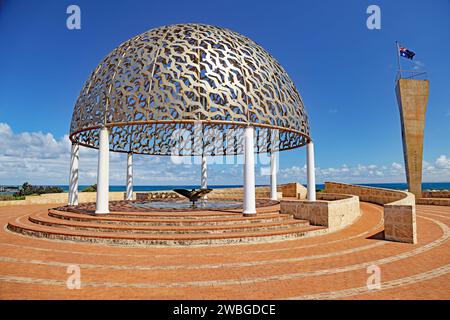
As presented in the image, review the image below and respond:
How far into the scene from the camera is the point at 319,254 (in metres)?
9.15

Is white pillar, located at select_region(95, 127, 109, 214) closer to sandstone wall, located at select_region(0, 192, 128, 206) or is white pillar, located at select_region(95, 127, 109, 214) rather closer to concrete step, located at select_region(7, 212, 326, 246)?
concrete step, located at select_region(7, 212, 326, 246)

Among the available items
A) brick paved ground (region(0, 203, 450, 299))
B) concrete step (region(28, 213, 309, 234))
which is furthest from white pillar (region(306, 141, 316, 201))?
brick paved ground (region(0, 203, 450, 299))

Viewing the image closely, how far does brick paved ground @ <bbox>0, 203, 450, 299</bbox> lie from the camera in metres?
5.86

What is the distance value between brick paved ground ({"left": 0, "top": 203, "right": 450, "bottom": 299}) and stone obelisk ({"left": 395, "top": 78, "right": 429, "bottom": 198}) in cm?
2204

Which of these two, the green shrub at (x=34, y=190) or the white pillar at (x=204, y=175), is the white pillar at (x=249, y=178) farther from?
the green shrub at (x=34, y=190)

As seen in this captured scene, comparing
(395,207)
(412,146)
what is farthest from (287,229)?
(412,146)

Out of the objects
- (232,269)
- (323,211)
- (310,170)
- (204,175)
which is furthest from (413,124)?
(232,269)

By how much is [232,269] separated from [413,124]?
103 ft

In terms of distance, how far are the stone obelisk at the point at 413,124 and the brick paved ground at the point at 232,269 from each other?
2204 centimetres

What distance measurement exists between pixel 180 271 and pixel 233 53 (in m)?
12.1

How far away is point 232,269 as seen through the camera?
7.61m

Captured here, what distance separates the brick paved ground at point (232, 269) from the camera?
19.2ft
